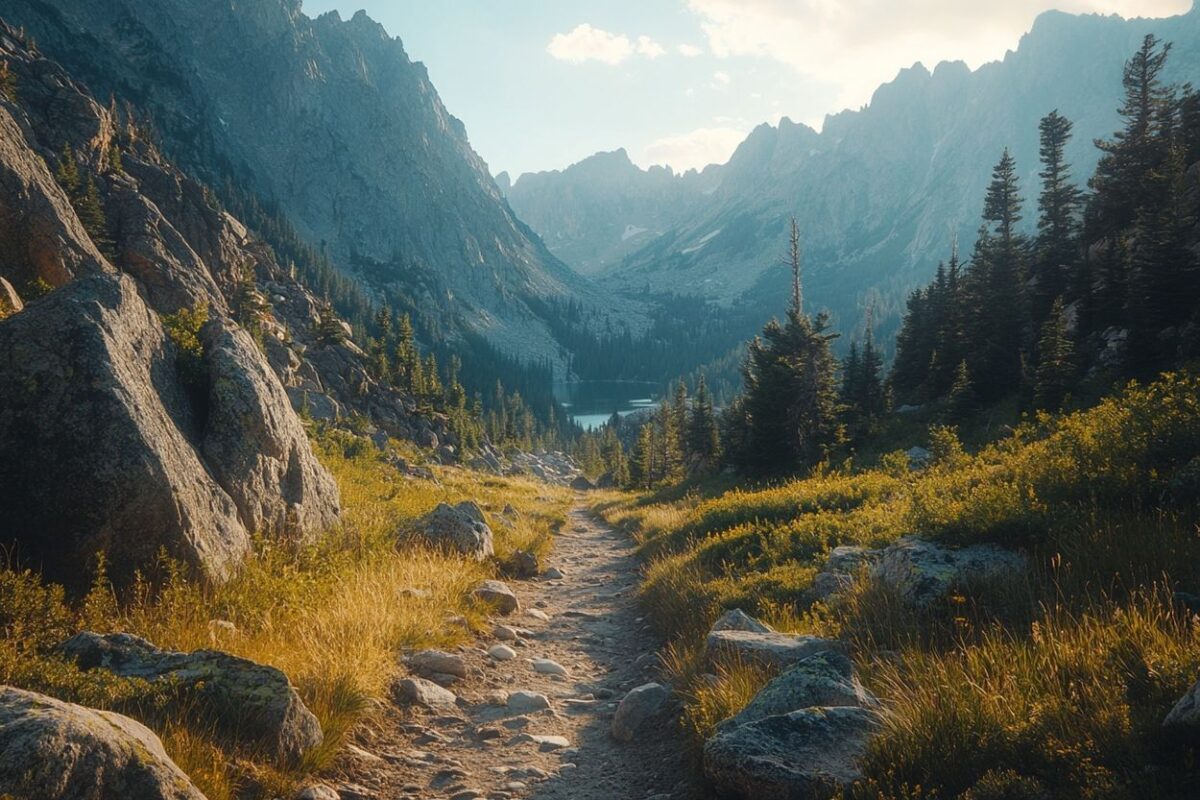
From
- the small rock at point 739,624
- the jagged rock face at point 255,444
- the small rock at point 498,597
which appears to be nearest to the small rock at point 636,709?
the small rock at point 739,624

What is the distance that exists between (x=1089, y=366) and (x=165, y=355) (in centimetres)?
3127

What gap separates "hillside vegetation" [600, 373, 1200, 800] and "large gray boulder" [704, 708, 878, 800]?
26 cm

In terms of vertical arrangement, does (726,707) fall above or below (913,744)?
below

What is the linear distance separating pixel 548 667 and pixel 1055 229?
4811cm

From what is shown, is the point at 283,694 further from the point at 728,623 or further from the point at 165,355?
the point at 165,355

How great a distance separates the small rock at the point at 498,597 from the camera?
1035 cm

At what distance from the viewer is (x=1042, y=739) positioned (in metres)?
3.18

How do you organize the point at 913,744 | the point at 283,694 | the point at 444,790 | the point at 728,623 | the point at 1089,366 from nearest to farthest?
the point at 913,744 < the point at 283,694 < the point at 444,790 < the point at 728,623 < the point at 1089,366

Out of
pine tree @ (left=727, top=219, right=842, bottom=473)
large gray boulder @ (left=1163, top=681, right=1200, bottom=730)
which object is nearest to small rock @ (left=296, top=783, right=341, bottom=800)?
large gray boulder @ (left=1163, top=681, right=1200, bottom=730)

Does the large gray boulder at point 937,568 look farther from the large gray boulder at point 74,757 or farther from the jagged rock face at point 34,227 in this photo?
the jagged rock face at point 34,227

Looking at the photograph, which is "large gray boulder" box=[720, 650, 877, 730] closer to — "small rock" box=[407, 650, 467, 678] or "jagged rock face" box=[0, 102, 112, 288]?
"small rock" box=[407, 650, 467, 678]

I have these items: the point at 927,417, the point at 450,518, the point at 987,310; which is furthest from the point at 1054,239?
the point at 450,518

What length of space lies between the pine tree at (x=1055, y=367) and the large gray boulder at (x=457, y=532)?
2244cm

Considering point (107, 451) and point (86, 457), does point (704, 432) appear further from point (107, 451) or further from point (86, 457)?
point (86, 457)
